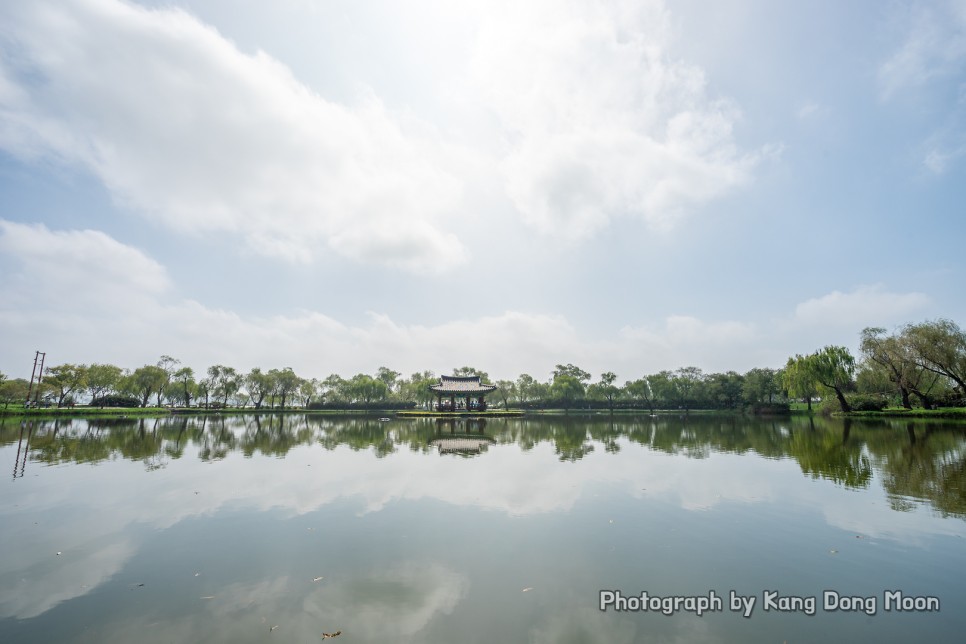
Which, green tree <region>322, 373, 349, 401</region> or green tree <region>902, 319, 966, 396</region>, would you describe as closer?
green tree <region>902, 319, 966, 396</region>

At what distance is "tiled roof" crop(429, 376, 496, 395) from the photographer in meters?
54.2

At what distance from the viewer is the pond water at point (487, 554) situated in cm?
470

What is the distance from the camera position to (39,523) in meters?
8.52

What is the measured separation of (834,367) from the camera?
143ft

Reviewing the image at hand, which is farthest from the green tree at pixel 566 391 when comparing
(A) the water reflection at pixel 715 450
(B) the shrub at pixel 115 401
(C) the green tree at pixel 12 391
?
(C) the green tree at pixel 12 391

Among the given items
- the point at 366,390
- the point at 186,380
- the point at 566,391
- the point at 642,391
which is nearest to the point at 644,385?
the point at 642,391

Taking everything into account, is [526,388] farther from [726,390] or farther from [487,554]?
[487,554]

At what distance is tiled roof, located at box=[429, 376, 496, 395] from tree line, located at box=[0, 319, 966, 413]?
9.91 meters

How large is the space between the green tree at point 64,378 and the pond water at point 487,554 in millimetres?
52145

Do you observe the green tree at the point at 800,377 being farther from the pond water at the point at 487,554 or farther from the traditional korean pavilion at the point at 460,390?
the pond water at the point at 487,554

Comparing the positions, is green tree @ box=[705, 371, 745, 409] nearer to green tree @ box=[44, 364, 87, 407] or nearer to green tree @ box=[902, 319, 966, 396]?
green tree @ box=[902, 319, 966, 396]

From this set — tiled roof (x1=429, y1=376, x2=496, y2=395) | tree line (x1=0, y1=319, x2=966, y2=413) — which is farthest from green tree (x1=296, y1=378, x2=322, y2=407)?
tiled roof (x1=429, y1=376, x2=496, y2=395)

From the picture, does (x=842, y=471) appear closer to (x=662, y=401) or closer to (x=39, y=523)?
(x=39, y=523)

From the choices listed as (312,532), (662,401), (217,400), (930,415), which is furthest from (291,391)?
(930,415)
